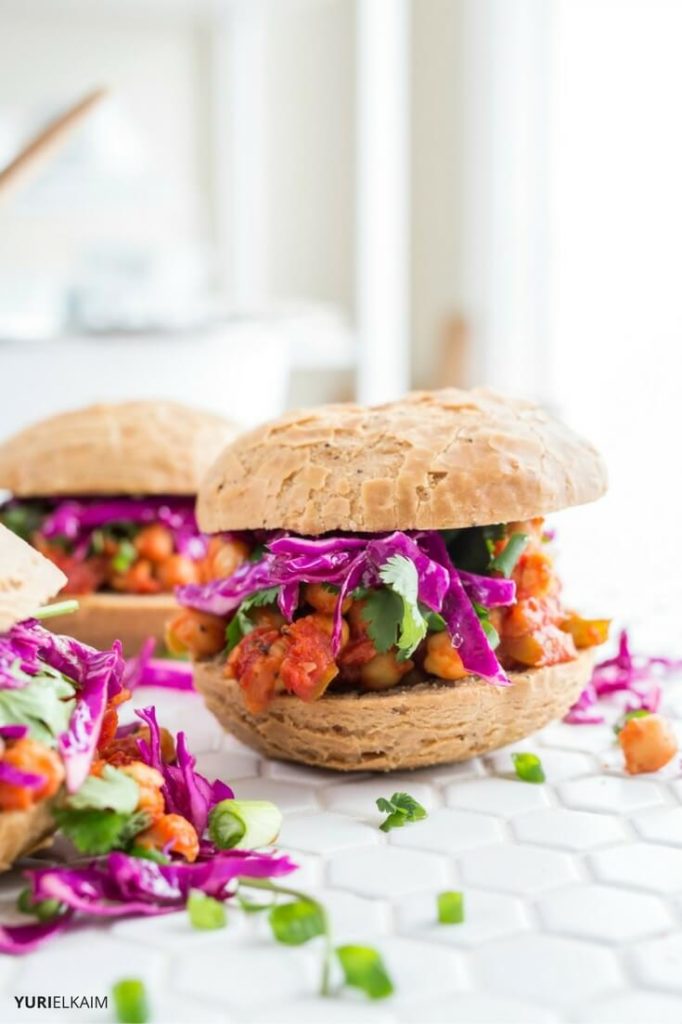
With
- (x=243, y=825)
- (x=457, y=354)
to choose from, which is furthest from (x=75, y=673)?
(x=457, y=354)

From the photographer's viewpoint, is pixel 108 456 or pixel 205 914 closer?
pixel 205 914

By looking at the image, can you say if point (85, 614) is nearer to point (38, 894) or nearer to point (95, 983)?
point (38, 894)

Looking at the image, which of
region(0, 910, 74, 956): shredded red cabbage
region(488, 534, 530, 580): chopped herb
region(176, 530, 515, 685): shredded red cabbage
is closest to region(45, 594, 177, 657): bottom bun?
region(176, 530, 515, 685): shredded red cabbage

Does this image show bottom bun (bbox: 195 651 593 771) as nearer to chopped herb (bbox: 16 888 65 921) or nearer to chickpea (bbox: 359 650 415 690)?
chickpea (bbox: 359 650 415 690)

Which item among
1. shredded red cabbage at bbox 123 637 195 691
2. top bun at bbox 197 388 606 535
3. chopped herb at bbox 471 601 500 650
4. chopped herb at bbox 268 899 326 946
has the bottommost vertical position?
shredded red cabbage at bbox 123 637 195 691

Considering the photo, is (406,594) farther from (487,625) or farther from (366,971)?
(366,971)

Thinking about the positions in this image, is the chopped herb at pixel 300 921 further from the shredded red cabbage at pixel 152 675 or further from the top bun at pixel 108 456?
the top bun at pixel 108 456
